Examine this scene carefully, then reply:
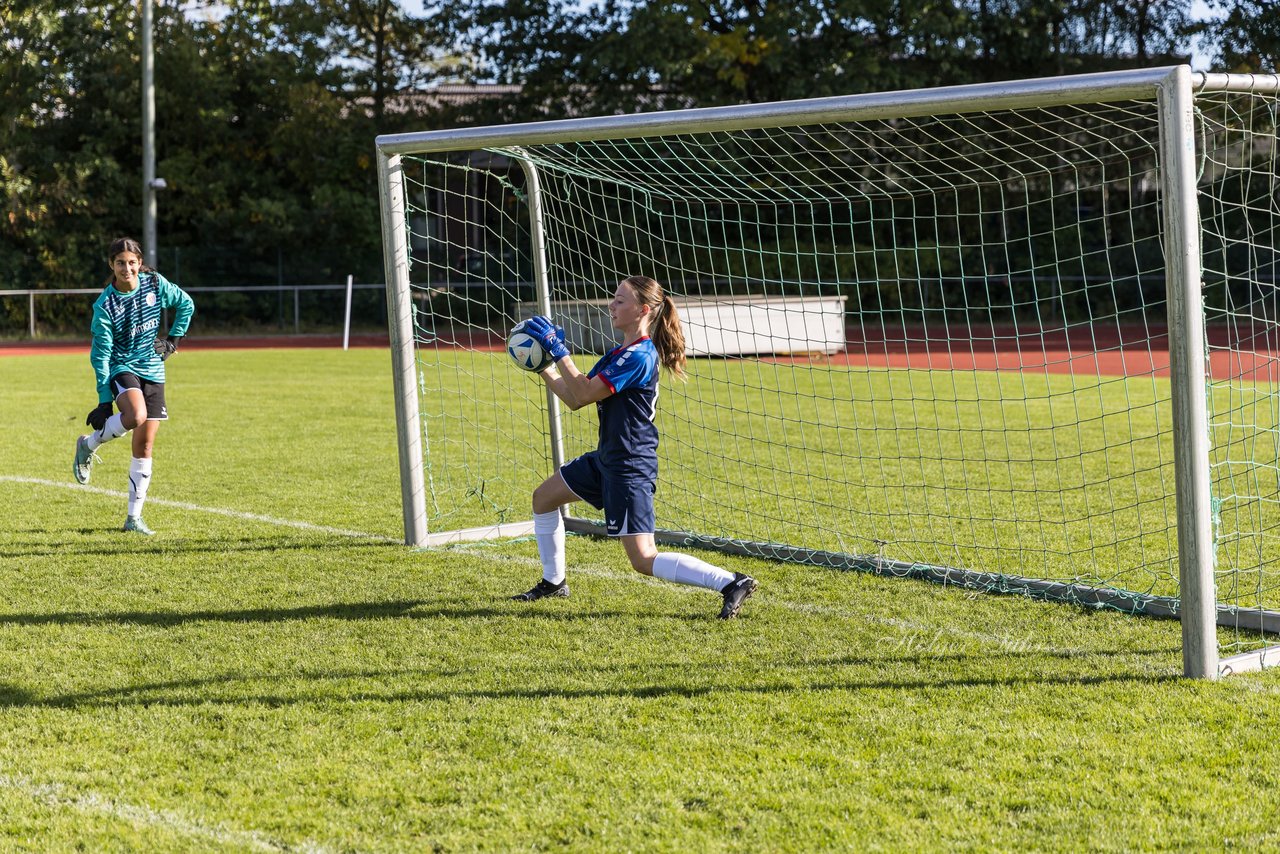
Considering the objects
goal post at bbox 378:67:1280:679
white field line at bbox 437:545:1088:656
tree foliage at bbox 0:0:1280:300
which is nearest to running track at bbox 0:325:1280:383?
goal post at bbox 378:67:1280:679

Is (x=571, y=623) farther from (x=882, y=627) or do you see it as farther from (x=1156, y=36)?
(x=1156, y=36)

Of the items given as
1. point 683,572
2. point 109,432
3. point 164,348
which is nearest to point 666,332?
point 683,572

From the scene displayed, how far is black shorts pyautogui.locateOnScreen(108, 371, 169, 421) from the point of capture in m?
7.21

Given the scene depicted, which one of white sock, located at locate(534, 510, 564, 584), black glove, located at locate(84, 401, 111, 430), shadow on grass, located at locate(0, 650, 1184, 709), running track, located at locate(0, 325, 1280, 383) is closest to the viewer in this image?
shadow on grass, located at locate(0, 650, 1184, 709)

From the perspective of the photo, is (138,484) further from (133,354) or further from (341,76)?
(341,76)

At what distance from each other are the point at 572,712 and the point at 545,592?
1.56 meters

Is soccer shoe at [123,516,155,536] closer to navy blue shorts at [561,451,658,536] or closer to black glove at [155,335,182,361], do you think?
black glove at [155,335,182,361]

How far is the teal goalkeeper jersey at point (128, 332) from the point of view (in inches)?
282

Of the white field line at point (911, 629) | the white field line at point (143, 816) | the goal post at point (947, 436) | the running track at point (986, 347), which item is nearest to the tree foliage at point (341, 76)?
the running track at point (986, 347)

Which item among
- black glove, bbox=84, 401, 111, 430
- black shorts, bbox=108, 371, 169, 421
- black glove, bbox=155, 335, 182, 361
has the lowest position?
black glove, bbox=84, 401, 111, 430

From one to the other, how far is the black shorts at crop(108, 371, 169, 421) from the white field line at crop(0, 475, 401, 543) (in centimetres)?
70

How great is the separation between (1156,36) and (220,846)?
101 feet

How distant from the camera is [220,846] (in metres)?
3.15

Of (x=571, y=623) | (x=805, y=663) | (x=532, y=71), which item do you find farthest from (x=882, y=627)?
(x=532, y=71)
